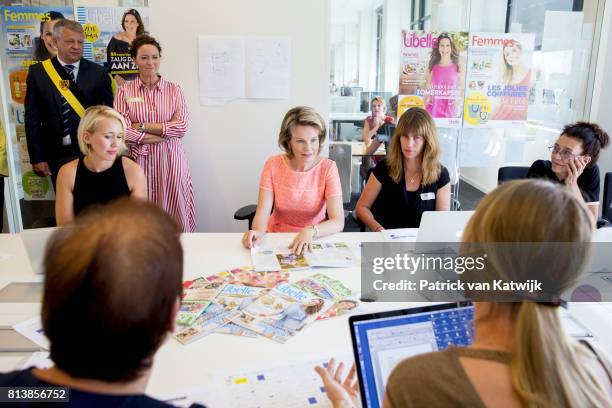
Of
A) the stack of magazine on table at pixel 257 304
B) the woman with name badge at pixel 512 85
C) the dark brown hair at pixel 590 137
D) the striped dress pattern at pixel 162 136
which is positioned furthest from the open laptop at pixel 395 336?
the woman with name badge at pixel 512 85

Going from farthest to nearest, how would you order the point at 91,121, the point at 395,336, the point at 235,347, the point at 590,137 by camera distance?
the point at 590,137 < the point at 91,121 < the point at 235,347 < the point at 395,336

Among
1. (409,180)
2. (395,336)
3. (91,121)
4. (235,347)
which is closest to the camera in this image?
(395,336)

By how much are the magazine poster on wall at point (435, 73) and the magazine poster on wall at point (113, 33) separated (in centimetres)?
205

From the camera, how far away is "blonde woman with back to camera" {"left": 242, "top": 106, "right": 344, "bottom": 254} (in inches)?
100

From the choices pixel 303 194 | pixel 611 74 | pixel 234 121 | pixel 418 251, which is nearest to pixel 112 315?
pixel 418 251

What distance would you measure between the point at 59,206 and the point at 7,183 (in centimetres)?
184

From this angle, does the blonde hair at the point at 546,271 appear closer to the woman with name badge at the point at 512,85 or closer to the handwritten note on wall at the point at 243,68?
the handwritten note on wall at the point at 243,68

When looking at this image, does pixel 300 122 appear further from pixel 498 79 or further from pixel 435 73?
pixel 498 79

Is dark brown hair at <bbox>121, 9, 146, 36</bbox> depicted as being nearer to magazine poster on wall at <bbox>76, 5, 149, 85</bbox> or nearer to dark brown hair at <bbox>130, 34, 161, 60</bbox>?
magazine poster on wall at <bbox>76, 5, 149, 85</bbox>

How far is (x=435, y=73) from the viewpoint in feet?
13.2

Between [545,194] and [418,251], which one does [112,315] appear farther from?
[418,251]

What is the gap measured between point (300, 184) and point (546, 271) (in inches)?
72.2

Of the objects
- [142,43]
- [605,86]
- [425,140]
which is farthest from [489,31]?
[142,43]

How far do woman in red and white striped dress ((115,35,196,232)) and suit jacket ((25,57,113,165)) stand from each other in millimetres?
360
